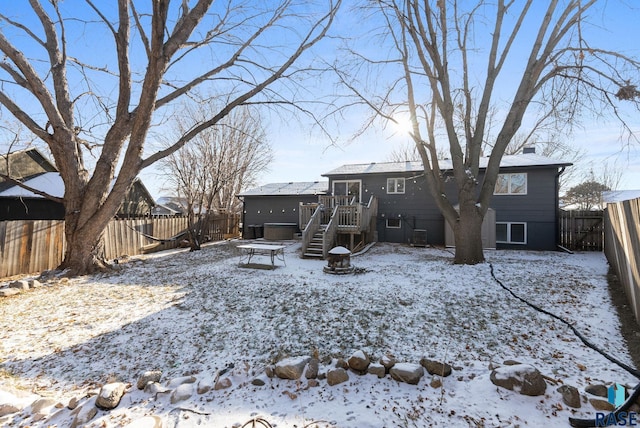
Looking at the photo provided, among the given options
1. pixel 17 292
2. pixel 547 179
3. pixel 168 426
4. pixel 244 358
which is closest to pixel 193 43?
pixel 17 292

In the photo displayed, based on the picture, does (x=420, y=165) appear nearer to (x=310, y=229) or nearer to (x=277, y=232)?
(x=310, y=229)

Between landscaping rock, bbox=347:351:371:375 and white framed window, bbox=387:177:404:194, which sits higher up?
white framed window, bbox=387:177:404:194

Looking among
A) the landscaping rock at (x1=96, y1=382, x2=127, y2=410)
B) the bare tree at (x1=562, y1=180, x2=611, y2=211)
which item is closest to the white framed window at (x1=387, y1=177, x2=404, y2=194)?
the landscaping rock at (x1=96, y1=382, x2=127, y2=410)

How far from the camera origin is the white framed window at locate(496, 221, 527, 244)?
43.0 ft

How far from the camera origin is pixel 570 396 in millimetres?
2516

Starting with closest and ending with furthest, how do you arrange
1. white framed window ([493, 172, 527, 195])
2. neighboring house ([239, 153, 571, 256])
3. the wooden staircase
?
the wooden staircase → neighboring house ([239, 153, 571, 256]) → white framed window ([493, 172, 527, 195])

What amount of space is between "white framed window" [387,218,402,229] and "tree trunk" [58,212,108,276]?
1206cm

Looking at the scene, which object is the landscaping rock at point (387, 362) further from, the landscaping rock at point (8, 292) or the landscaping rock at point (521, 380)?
the landscaping rock at point (8, 292)

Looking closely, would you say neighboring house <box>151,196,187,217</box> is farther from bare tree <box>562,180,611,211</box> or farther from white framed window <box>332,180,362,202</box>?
bare tree <box>562,180,611,211</box>

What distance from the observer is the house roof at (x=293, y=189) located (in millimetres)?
18344

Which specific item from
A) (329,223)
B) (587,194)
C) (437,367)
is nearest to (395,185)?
(329,223)

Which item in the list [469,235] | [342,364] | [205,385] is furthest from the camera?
[469,235]

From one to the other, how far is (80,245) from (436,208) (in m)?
13.9

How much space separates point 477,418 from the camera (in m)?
2.43
